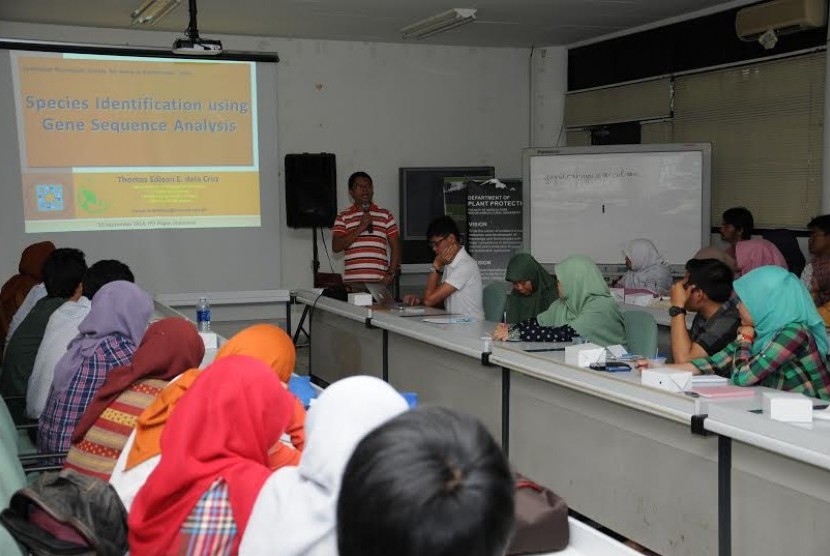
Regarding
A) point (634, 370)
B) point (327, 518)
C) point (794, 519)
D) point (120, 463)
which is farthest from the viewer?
point (634, 370)

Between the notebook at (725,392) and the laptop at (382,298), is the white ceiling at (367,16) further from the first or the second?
the notebook at (725,392)

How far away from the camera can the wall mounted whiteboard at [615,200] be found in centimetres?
719

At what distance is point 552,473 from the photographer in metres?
3.77

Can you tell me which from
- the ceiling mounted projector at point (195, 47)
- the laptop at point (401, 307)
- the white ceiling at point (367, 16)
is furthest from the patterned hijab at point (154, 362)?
the white ceiling at point (367, 16)

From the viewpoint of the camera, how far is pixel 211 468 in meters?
1.73

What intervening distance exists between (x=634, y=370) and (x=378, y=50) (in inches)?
226

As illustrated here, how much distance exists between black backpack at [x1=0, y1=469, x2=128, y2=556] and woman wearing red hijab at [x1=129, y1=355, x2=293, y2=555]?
0.07 m

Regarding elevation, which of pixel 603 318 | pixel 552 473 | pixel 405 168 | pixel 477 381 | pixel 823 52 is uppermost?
pixel 823 52

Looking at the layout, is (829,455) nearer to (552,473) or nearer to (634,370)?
(634,370)

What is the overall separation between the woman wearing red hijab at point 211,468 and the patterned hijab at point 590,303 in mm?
2779

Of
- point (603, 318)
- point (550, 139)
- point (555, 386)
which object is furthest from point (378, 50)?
point (555, 386)

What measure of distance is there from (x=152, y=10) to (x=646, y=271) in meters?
3.92

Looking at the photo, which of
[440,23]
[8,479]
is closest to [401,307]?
[440,23]

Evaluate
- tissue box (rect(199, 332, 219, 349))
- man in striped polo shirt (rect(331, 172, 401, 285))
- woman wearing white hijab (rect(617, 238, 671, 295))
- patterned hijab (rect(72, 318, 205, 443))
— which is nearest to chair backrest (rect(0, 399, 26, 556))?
patterned hijab (rect(72, 318, 205, 443))
